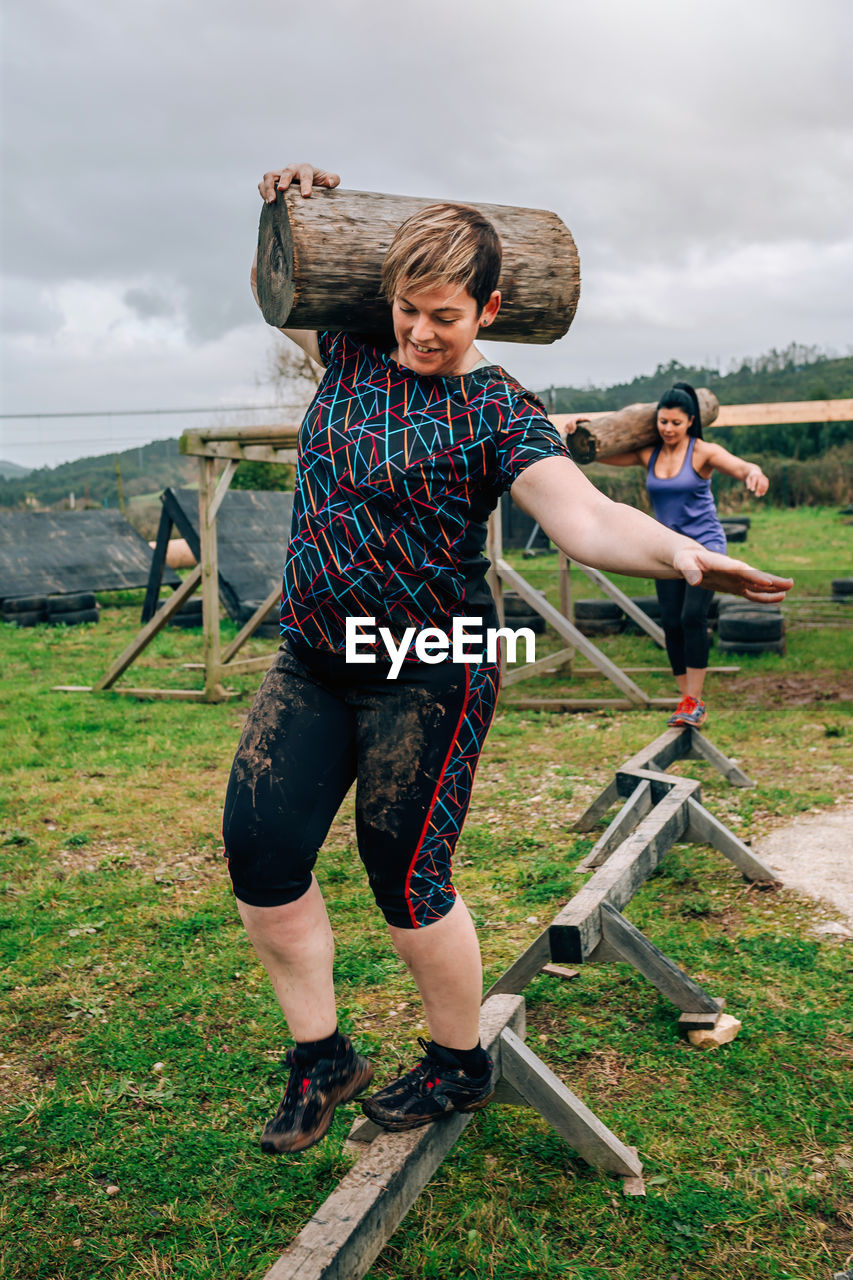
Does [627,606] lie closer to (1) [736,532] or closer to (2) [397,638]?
(2) [397,638]

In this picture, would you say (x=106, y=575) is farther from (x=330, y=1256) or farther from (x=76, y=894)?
(x=330, y=1256)

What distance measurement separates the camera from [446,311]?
1.92m

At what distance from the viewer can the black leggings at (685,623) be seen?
239 inches

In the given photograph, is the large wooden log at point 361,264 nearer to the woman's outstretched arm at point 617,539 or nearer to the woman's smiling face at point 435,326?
the woman's smiling face at point 435,326

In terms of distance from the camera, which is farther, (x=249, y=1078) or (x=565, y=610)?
(x=565, y=610)

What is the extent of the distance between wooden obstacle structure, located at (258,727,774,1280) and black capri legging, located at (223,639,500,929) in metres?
0.54

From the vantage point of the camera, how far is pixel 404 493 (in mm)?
1863

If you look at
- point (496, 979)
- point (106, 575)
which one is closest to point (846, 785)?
point (496, 979)

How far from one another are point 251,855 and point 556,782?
4171mm

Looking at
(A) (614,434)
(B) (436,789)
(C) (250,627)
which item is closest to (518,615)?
(C) (250,627)

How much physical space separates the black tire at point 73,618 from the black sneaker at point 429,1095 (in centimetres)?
1313

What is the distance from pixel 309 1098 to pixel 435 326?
158 centimetres

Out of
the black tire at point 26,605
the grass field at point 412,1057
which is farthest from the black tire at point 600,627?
the black tire at point 26,605

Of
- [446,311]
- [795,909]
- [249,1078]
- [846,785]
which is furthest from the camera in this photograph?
[846,785]
